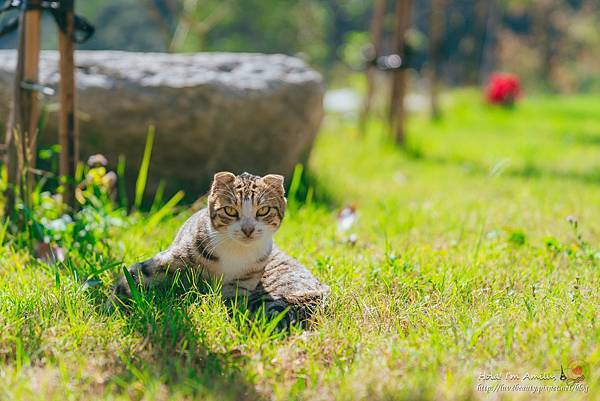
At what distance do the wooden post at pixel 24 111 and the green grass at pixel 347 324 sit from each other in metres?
0.42

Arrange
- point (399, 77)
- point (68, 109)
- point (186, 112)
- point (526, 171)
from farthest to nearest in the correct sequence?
1. point (399, 77)
2. point (526, 171)
3. point (186, 112)
4. point (68, 109)

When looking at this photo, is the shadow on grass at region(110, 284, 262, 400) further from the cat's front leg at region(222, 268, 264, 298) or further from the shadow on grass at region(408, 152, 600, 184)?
the shadow on grass at region(408, 152, 600, 184)

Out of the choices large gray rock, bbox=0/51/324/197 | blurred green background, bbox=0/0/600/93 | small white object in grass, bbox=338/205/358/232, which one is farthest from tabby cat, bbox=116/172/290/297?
blurred green background, bbox=0/0/600/93

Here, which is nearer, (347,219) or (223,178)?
(223,178)

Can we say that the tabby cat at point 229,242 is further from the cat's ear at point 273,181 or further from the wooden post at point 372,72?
the wooden post at point 372,72

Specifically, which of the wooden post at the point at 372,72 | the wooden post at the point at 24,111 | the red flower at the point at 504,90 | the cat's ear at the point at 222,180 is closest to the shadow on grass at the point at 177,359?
the cat's ear at the point at 222,180

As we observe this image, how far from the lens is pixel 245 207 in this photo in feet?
9.29

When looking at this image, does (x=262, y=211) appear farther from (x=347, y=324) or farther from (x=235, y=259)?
(x=347, y=324)

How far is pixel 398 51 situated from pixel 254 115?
10.6 feet

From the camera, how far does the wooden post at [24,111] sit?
12.6ft

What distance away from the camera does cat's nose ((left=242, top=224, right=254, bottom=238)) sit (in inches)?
109

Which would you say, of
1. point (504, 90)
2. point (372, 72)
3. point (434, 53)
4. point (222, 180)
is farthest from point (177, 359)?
point (504, 90)

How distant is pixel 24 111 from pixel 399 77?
5.13 meters

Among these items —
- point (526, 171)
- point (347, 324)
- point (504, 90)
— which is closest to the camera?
point (347, 324)
